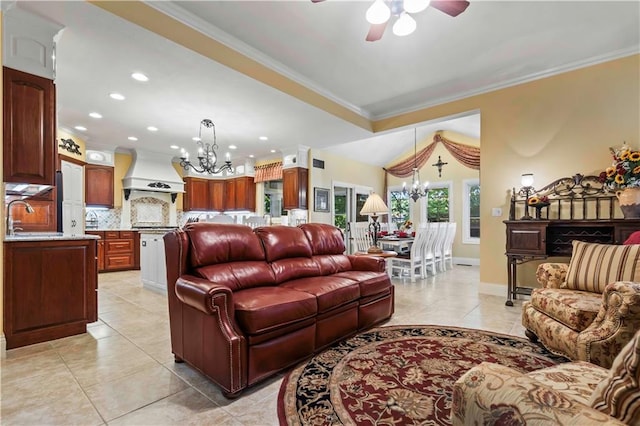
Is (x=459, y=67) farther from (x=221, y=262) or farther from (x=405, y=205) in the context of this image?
(x=405, y=205)

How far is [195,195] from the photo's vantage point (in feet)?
27.0

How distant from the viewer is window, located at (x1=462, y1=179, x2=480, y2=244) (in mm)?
7719

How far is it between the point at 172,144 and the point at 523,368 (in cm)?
709

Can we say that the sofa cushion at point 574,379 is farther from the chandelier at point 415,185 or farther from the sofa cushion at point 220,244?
the chandelier at point 415,185

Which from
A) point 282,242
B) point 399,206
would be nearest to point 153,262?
point 282,242

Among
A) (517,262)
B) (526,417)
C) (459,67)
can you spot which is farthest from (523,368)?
(459,67)

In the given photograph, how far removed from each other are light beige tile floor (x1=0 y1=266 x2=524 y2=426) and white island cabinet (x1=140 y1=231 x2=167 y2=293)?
87 cm

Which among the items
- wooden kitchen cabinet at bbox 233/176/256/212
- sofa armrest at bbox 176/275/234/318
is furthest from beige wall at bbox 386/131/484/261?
sofa armrest at bbox 176/275/234/318

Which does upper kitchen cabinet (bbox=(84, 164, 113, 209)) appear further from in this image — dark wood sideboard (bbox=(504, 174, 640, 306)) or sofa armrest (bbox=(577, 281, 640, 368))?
sofa armrest (bbox=(577, 281, 640, 368))

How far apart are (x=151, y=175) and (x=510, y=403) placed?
790 centimetres

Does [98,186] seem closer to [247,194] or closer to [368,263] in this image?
[247,194]

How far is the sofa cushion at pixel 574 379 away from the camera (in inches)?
40.8

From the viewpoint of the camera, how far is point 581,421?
0.66 metres

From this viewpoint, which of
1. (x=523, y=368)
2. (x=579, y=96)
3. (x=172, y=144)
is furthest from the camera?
(x=172, y=144)
